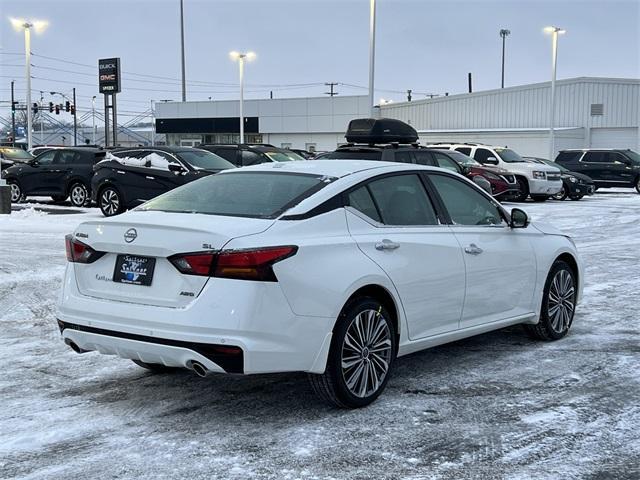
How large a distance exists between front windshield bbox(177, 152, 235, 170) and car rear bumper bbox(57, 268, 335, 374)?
548 inches

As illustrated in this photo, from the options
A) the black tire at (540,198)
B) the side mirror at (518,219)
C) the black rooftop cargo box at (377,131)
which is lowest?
the black tire at (540,198)

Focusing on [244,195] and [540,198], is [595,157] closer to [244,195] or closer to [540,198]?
[540,198]

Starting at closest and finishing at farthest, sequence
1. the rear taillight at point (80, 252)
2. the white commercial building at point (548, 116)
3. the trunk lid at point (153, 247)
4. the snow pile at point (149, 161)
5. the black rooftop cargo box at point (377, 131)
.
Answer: the trunk lid at point (153, 247) → the rear taillight at point (80, 252) → the black rooftop cargo box at point (377, 131) → the snow pile at point (149, 161) → the white commercial building at point (548, 116)

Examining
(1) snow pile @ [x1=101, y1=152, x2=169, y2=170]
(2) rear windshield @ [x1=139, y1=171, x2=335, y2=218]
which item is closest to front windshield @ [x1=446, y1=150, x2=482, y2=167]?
(1) snow pile @ [x1=101, y1=152, x2=169, y2=170]

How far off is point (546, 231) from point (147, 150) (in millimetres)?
13350

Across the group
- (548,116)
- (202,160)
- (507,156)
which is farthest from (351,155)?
(548,116)

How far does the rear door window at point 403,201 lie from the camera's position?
5680 mm

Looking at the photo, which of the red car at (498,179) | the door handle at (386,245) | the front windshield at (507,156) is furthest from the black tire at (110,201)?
the door handle at (386,245)

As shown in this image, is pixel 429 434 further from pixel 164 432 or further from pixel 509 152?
pixel 509 152

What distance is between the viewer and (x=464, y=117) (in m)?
54.2

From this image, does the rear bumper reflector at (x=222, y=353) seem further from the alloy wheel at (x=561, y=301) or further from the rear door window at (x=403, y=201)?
the alloy wheel at (x=561, y=301)

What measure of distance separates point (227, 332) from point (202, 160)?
48.1ft

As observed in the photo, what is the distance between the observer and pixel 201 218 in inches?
200

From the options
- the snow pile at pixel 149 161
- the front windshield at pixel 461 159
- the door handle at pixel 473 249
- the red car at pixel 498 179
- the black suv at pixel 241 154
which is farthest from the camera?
the red car at pixel 498 179
